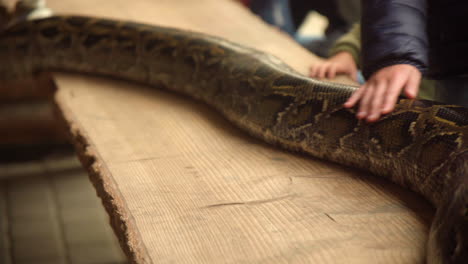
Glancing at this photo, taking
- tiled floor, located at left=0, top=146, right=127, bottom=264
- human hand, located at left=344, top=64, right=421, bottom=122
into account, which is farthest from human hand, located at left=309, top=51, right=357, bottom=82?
tiled floor, located at left=0, top=146, right=127, bottom=264

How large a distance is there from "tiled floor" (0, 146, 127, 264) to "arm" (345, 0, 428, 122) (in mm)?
2264

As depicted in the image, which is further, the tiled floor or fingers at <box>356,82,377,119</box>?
the tiled floor

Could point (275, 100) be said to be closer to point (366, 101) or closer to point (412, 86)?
point (366, 101)

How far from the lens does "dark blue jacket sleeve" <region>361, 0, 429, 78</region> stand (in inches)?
77.7

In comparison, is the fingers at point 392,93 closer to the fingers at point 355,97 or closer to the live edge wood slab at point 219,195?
the fingers at point 355,97

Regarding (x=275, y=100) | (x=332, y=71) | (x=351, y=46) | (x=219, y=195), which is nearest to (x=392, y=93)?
(x=275, y=100)

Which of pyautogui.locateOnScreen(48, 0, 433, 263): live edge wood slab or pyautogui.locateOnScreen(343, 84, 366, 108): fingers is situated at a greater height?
pyautogui.locateOnScreen(343, 84, 366, 108): fingers

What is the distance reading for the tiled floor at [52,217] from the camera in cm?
356

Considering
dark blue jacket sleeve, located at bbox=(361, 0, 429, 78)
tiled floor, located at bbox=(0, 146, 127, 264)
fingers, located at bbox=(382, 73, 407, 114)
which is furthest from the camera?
tiled floor, located at bbox=(0, 146, 127, 264)

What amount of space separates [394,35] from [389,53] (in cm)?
9

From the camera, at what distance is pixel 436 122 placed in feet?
5.78

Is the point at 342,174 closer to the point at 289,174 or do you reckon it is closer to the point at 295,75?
the point at 289,174

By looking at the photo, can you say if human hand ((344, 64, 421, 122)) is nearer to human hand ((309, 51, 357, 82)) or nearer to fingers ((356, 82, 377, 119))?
fingers ((356, 82, 377, 119))

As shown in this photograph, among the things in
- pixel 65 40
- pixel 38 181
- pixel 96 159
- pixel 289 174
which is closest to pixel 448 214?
pixel 289 174
